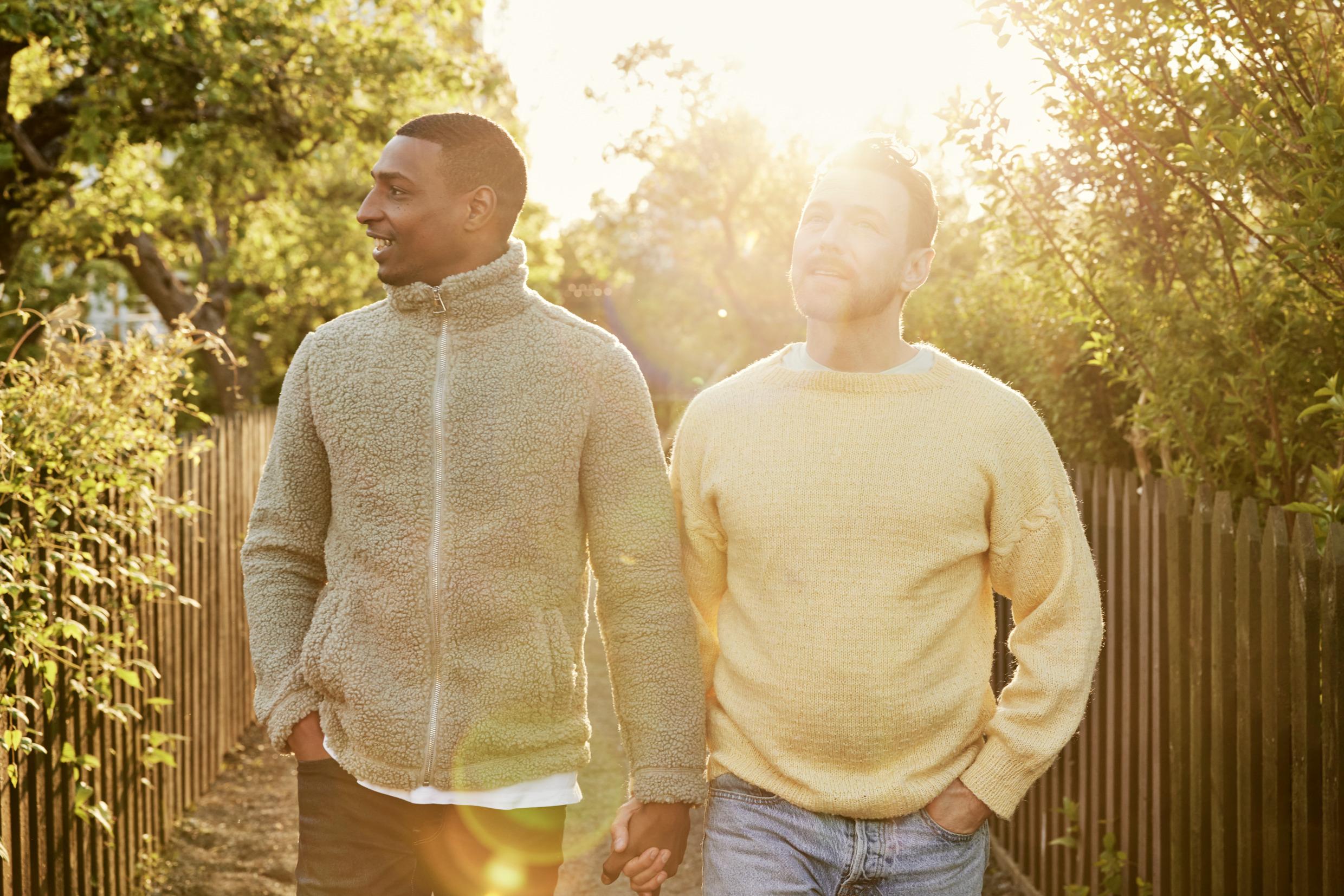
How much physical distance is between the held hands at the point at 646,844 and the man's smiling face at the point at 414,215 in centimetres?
114

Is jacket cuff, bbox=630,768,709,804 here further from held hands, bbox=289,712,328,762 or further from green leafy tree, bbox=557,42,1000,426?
green leafy tree, bbox=557,42,1000,426

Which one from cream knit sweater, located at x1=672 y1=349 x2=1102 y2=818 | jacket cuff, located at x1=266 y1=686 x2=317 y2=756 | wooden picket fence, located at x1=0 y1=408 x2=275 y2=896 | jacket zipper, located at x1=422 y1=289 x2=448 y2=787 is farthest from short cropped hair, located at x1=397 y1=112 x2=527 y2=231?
wooden picket fence, located at x1=0 y1=408 x2=275 y2=896

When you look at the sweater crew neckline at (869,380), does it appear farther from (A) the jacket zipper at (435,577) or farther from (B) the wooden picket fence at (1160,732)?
(B) the wooden picket fence at (1160,732)

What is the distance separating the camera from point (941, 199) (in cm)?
2175

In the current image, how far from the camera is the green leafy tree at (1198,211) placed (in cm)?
317

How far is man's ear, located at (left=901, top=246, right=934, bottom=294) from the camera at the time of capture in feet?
8.47

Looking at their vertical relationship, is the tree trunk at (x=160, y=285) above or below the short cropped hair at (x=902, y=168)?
above

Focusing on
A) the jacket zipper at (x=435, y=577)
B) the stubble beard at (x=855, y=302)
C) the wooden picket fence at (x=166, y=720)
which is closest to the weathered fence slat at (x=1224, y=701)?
the stubble beard at (x=855, y=302)

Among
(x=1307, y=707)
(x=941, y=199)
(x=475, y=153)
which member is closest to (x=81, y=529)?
(x=475, y=153)

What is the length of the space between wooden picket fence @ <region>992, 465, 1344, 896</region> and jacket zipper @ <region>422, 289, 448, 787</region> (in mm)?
1860

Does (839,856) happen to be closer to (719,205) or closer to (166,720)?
(166,720)

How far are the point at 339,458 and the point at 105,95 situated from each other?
9843 millimetres

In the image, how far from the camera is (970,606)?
248 centimetres

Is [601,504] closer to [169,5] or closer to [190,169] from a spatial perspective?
[169,5]
